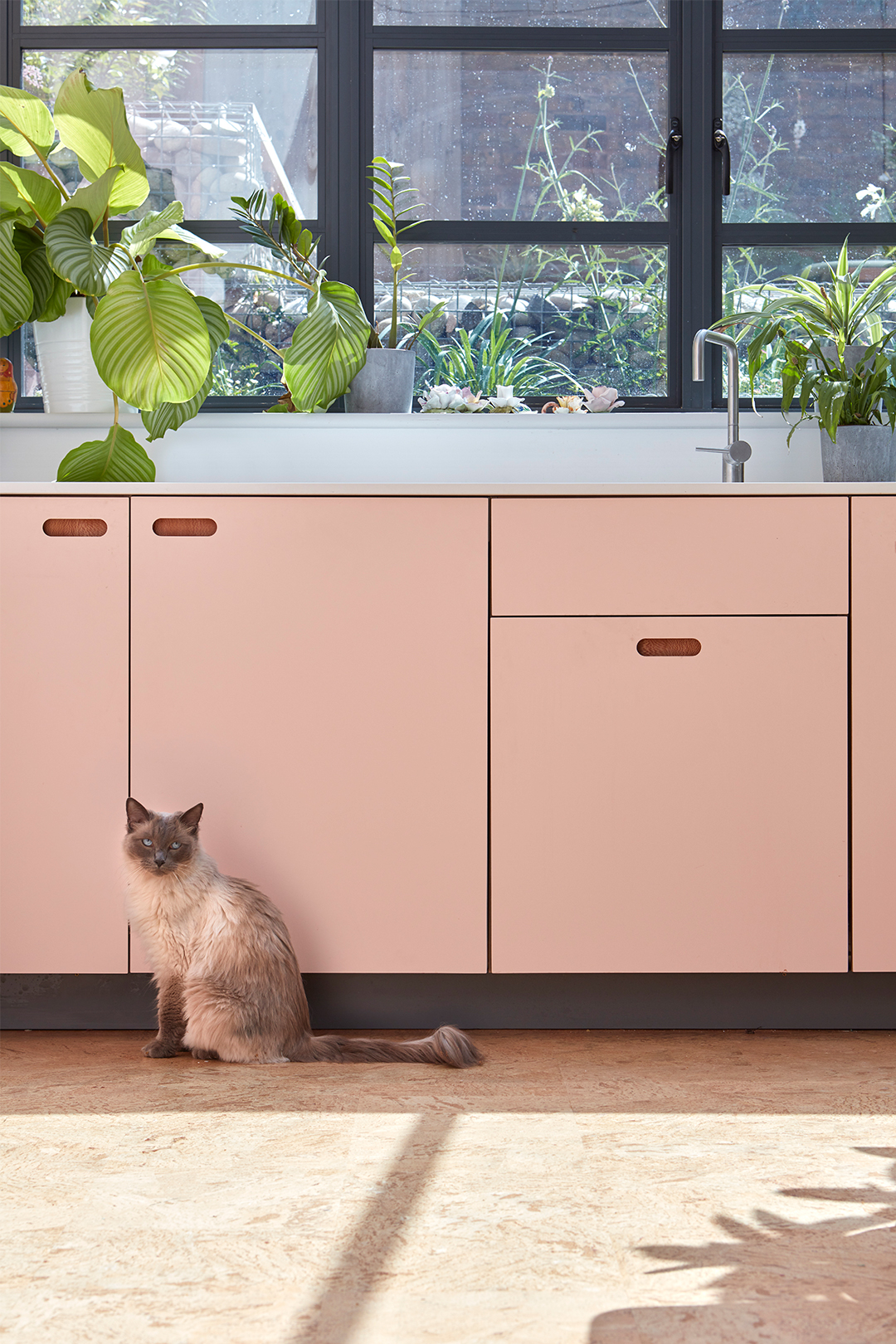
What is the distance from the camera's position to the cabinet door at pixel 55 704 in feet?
6.33

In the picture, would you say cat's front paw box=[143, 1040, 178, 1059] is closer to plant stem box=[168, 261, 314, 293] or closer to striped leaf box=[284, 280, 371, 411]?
striped leaf box=[284, 280, 371, 411]

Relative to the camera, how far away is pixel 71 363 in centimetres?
234

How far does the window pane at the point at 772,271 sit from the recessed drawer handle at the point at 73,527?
59.7 inches

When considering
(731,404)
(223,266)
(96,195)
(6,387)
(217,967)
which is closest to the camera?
(217,967)

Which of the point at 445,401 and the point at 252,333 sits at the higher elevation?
the point at 252,333

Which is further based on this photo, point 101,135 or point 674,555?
point 101,135

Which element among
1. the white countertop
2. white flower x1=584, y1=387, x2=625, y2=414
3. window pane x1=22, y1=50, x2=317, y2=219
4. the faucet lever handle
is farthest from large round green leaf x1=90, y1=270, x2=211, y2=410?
the faucet lever handle

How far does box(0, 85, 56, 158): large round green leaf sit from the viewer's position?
2.18 meters

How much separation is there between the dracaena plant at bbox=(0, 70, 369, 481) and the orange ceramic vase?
246mm

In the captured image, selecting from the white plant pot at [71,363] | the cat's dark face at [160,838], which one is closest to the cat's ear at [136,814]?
Result: the cat's dark face at [160,838]

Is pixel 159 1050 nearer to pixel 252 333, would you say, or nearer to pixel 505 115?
pixel 252 333

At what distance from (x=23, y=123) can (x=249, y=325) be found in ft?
2.01

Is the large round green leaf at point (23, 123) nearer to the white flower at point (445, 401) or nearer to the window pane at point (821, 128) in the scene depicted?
the white flower at point (445, 401)

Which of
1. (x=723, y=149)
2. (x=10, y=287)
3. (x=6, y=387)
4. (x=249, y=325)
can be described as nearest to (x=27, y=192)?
(x=10, y=287)
